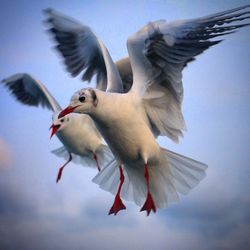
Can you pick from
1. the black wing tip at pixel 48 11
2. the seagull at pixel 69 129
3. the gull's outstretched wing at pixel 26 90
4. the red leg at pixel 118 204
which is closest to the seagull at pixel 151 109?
the red leg at pixel 118 204

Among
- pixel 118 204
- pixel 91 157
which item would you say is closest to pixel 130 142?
pixel 118 204

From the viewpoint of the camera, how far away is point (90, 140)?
3.60 metres

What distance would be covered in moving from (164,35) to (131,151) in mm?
530

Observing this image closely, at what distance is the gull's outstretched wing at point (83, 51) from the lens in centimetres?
294

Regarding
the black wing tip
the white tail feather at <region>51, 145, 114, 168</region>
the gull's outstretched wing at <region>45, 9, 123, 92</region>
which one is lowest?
the white tail feather at <region>51, 145, 114, 168</region>

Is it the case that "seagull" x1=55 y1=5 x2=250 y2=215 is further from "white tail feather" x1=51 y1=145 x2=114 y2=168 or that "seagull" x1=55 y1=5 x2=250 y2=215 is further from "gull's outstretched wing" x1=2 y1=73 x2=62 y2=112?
"gull's outstretched wing" x1=2 y1=73 x2=62 y2=112

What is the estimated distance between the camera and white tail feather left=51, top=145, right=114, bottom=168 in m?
3.69

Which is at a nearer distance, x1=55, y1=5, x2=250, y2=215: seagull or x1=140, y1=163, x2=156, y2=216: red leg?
x1=55, y1=5, x2=250, y2=215: seagull

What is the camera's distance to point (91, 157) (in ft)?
12.2

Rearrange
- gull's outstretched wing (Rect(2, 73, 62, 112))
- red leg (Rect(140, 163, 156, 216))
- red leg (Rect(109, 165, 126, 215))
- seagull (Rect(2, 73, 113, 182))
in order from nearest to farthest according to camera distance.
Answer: red leg (Rect(140, 163, 156, 216)) < red leg (Rect(109, 165, 126, 215)) < seagull (Rect(2, 73, 113, 182)) < gull's outstretched wing (Rect(2, 73, 62, 112))

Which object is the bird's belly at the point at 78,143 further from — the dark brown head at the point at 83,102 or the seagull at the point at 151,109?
the dark brown head at the point at 83,102

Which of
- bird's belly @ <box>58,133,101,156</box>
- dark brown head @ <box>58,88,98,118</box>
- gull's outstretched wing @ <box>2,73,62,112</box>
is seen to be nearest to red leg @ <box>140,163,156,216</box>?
dark brown head @ <box>58,88,98,118</box>

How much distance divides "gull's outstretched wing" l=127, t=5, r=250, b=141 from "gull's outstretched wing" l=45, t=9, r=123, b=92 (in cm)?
25

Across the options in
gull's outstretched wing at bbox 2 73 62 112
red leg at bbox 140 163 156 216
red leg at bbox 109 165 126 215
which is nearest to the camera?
red leg at bbox 140 163 156 216
